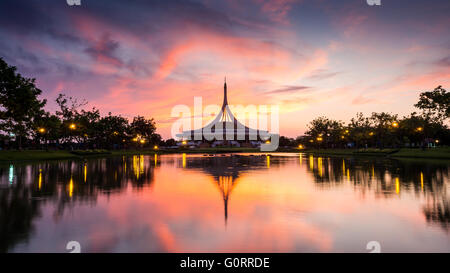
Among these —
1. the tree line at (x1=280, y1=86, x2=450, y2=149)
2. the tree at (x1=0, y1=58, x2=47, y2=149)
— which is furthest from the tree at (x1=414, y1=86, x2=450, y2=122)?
the tree at (x1=0, y1=58, x2=47, y2=149)

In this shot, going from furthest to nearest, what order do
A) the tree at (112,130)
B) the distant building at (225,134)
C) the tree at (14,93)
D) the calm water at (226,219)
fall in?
the distant building at (225,134), the tree at (112,130), the tree at (14,93), the calm water at (226,219)

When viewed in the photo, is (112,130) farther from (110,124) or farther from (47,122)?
(47,122)

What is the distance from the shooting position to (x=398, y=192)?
11.7 metres

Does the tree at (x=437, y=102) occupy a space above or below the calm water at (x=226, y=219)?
above

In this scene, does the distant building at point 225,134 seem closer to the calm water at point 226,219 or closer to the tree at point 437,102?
the tree at point 437,102

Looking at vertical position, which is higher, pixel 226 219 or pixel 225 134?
pixel 225 134

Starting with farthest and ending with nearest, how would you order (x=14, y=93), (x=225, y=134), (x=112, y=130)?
1. (x=225, y=134)
2. (x=112, y=130)
3. (x=14, y=93)

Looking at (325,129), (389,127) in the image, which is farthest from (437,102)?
(325,129)

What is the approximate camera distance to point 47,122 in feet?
143

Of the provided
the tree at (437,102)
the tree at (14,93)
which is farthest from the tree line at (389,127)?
the tree at (14,93)

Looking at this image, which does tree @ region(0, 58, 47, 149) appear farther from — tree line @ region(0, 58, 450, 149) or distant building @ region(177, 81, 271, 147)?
distant building @ region(177, 81, 271, 147)

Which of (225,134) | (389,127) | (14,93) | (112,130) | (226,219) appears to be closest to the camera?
(226,219)

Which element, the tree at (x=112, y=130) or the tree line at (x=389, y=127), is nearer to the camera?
the tree line at (x=389, y=127)

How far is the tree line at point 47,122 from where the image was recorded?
31172 millimetres
